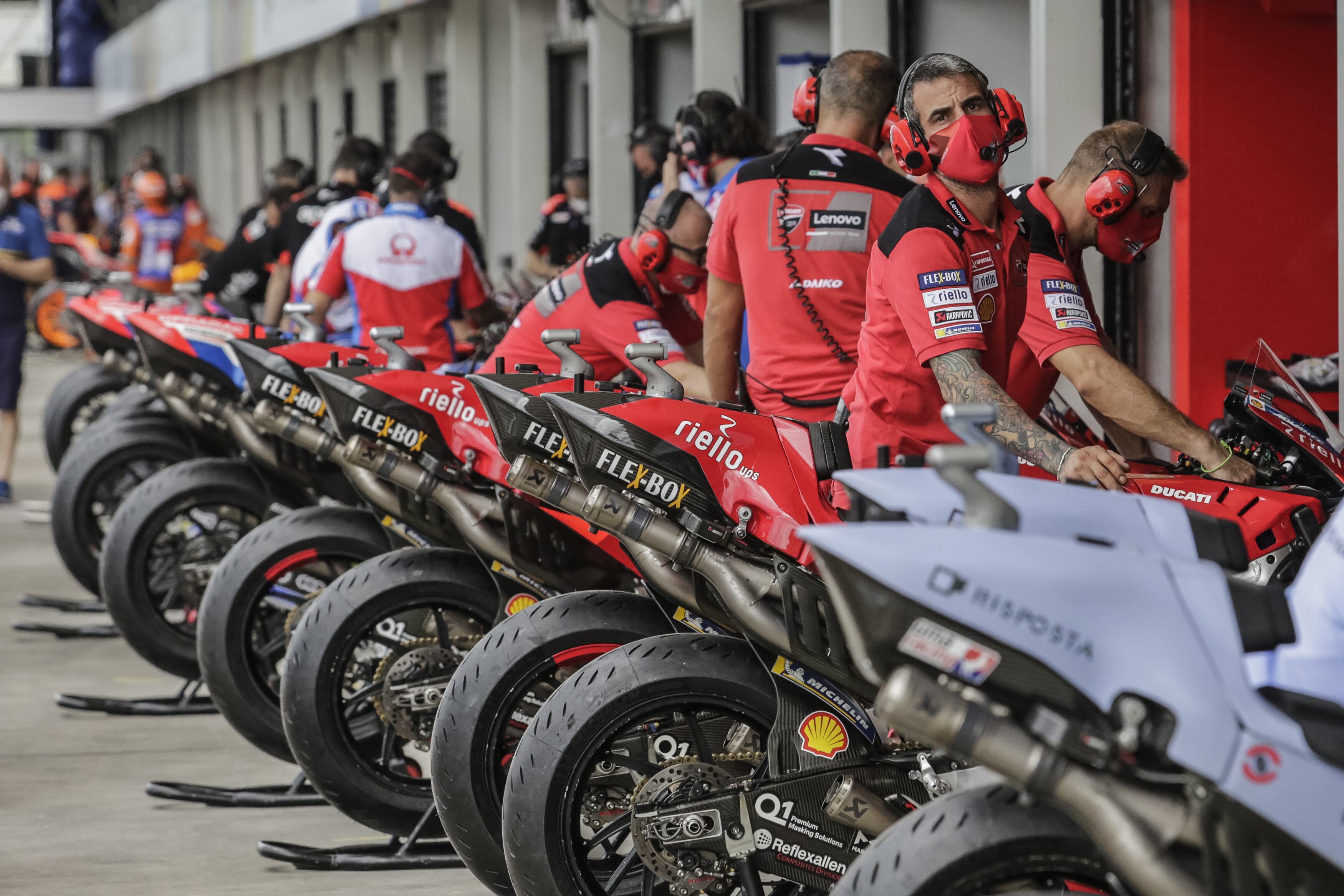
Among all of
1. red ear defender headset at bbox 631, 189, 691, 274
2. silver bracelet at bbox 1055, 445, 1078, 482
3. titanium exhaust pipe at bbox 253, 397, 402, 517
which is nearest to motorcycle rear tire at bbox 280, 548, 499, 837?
titanium exhaust pipe at bbox 253, 397, 402, 517

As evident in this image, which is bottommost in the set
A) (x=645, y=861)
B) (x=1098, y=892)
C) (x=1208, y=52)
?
(x=645, y=861)

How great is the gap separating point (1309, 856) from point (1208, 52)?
14.4 feet

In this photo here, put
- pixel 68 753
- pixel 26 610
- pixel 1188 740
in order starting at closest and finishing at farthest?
pixel 1188 740 → pixel 68 753 → pixel 26 610

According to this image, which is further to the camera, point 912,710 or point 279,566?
point 279,566

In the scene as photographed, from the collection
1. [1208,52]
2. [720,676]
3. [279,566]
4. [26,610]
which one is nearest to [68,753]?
[279,566]

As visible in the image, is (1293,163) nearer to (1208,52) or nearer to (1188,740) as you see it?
(1208,52)

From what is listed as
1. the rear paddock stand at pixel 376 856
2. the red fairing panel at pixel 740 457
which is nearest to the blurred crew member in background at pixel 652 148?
the rear paddock stand at pixel 376 856

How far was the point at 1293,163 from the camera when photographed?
19.6 ft

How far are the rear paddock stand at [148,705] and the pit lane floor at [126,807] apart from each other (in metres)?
0.03

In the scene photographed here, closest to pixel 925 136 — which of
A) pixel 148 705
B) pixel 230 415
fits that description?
pixel 230 415

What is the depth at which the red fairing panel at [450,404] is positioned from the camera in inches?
176

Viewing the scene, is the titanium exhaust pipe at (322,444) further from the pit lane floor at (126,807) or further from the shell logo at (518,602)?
the pit lane floor at (126,807)

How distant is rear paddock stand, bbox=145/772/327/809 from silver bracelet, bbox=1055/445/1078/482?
2.70 metres

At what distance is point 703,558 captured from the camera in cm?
342
